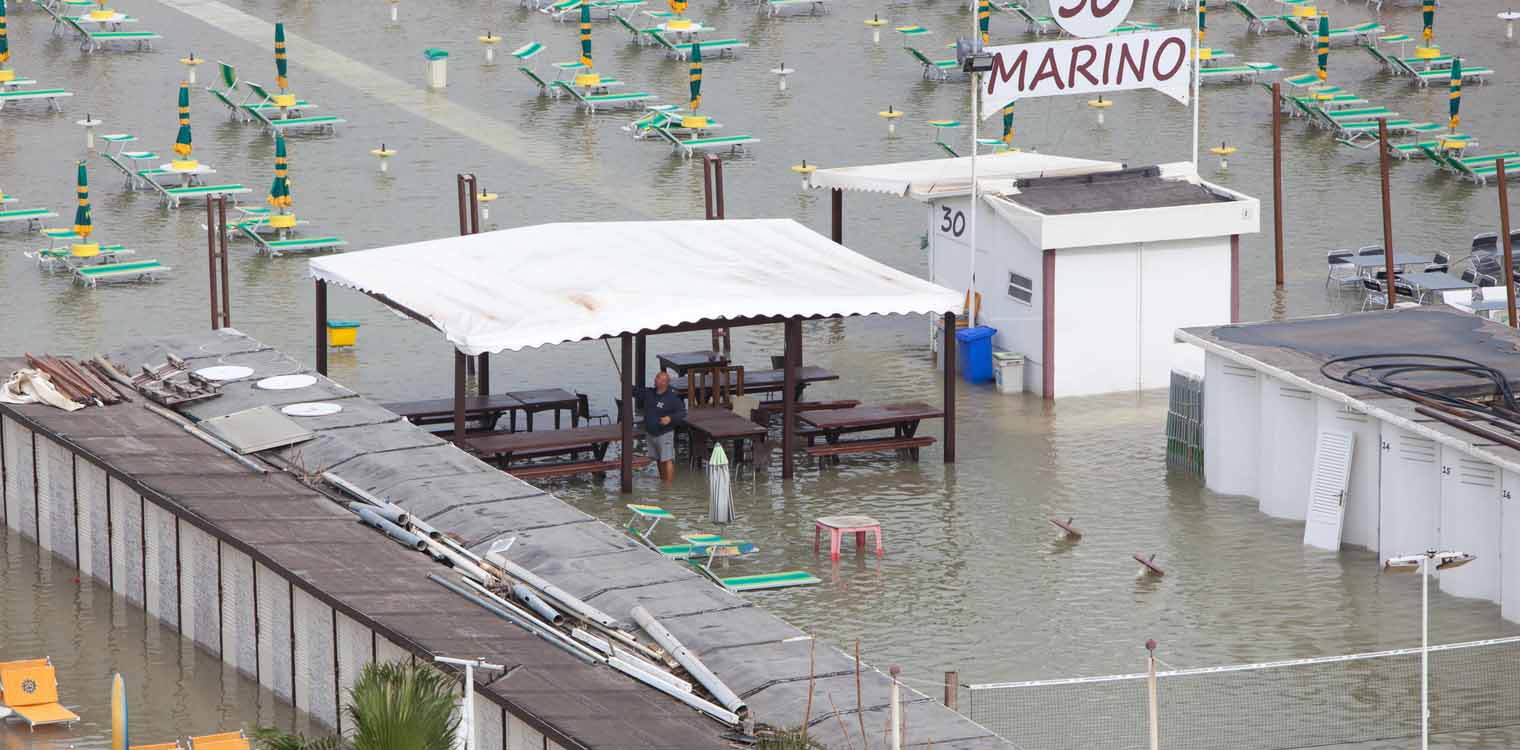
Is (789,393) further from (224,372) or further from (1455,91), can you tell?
(1455,91)

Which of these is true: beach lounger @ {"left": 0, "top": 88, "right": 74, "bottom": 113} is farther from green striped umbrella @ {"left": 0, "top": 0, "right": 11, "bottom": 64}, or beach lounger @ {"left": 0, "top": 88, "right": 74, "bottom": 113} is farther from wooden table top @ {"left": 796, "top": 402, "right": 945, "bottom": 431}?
wooden table top @ {"left": 796, "top": 402, "right": 945, "bottom": 431}

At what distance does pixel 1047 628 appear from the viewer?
19781mm

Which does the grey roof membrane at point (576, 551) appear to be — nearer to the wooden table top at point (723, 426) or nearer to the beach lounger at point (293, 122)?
the wooden table top at point (723, 426)

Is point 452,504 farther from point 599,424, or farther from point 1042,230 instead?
point 1042,230

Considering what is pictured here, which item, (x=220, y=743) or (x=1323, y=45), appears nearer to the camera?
(x=220, y=743)

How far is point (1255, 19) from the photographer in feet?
156

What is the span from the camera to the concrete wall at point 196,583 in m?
17.7

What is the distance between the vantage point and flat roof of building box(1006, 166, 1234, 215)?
1090 inches

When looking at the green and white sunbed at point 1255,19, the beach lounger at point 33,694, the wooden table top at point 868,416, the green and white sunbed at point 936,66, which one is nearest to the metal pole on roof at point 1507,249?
the wooden table top at point 868,416

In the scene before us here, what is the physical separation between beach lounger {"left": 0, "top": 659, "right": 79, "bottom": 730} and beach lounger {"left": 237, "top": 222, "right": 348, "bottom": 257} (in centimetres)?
1596

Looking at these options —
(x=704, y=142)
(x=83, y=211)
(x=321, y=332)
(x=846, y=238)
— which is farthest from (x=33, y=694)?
(x=704, y=142)

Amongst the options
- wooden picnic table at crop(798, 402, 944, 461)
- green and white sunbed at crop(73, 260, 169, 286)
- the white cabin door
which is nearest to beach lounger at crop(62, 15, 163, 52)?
green and white sunbed at crop(73, 260, 169, 286)

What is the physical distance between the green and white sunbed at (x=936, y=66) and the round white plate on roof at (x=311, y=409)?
74.4 feet

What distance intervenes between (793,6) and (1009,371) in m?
23.4
